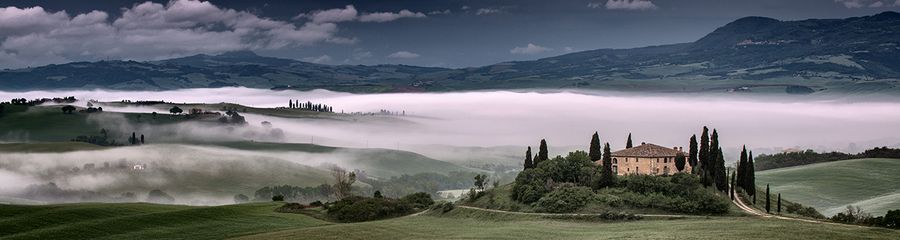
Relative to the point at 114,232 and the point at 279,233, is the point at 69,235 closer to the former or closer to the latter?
the point at 114,232

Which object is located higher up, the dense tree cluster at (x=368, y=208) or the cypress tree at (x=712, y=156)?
the cypress tree at (x=712, y=156)

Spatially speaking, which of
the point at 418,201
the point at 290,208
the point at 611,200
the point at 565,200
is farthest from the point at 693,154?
the point at 290,208

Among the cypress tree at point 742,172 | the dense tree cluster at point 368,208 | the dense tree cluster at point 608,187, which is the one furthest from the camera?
the dense tree cluster at point 368,208

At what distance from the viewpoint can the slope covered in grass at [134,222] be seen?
10831 cm

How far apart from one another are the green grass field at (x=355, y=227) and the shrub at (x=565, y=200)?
4827mm

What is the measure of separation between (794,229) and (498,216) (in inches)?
1957

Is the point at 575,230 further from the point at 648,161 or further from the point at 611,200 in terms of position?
the point at 648,161

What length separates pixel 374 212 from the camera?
467 feet

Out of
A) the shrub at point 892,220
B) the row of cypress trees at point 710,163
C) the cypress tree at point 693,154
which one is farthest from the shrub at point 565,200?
the shrub at point 892,220

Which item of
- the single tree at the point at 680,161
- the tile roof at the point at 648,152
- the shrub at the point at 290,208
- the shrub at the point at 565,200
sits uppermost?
the tile roof at the point at 648,152

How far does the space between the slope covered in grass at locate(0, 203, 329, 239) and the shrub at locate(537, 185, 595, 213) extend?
33408 millimetres

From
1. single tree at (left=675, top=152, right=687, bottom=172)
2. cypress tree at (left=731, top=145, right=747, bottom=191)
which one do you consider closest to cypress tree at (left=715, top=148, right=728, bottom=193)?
cypress tree at (left=731, top=145, right=747, bottom=191)

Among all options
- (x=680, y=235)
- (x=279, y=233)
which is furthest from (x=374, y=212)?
(x=680, y=235)

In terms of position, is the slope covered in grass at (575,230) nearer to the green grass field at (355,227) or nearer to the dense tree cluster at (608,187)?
the green grass field at (355,227)
